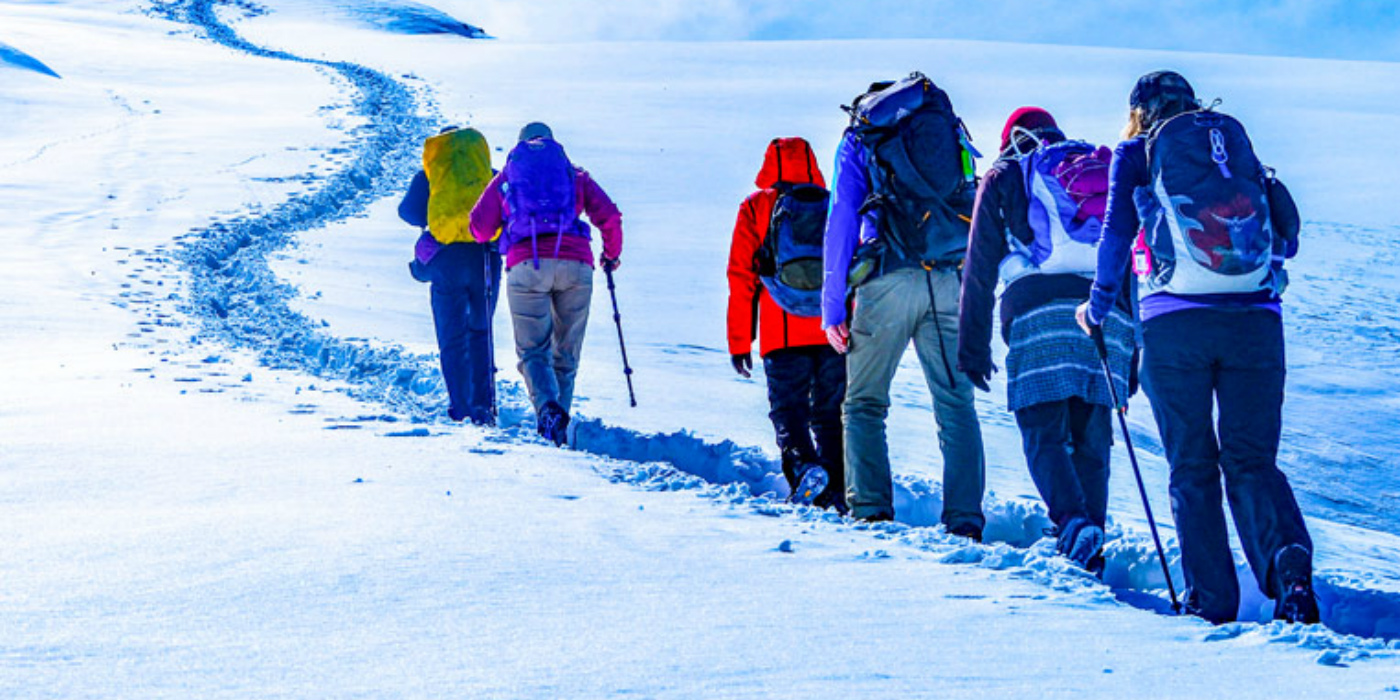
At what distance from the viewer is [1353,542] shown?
636 cm

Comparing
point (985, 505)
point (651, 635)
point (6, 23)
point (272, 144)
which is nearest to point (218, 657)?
point (651, 635)

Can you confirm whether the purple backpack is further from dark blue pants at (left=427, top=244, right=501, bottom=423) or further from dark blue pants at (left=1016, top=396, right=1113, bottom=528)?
dark blue pants at (left=1016, top=396, right=1113, bottom=528)

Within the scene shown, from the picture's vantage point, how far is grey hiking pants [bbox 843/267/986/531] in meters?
4.93

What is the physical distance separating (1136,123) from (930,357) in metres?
1.16

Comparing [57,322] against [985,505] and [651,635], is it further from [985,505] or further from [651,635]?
[651,635]

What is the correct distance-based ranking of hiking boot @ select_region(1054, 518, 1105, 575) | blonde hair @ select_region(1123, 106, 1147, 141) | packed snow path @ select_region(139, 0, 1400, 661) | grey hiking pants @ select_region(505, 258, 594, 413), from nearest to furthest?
blonde hair @ select_region(1123, 106, 1147, 141), packed snow path @ select_region(139, 0, 1400, 661), hiking boot @ select_region(1054, 518, 1105, 575), grey hiking pants @ select_region(505, 258, 594, 413)

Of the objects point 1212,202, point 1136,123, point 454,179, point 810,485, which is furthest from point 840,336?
point 454,179

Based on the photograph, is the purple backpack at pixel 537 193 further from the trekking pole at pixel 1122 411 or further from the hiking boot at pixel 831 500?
the trekking pole at pixel 1122 411

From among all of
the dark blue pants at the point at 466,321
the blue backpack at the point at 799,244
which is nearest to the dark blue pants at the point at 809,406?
the blue backpack at the point at 799,244

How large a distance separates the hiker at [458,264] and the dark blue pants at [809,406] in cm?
205

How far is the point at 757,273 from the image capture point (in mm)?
5715

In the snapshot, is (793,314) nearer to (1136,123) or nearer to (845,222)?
(845,222)

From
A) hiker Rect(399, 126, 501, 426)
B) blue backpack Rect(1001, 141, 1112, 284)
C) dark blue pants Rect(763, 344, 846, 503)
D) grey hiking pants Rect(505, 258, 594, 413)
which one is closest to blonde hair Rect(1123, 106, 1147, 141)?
blue backpack Rect(1001, 141, 1112, 284)

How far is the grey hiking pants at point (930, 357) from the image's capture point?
4.93 metres
